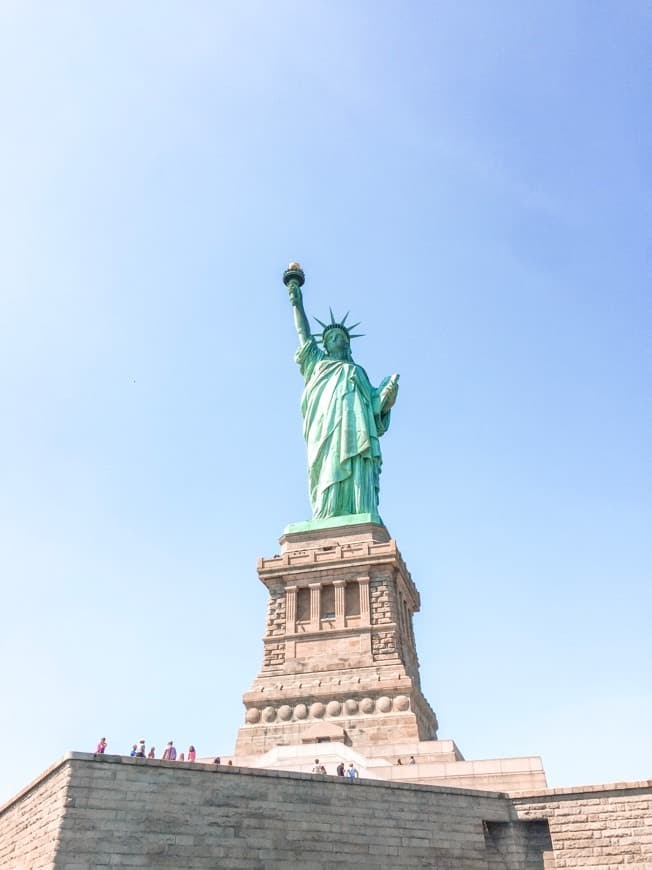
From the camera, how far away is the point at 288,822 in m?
13.3

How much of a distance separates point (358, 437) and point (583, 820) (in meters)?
17.6

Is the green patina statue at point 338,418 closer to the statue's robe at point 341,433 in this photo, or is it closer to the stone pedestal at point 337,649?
the statue's robe at point 341,433

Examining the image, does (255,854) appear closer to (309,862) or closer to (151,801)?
(309,862)

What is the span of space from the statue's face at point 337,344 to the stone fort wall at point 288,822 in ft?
70.4

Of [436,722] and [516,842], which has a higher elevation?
[436,722]

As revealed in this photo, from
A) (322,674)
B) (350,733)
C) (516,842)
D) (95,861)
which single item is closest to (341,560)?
(322,674)

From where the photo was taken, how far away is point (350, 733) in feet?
73.8

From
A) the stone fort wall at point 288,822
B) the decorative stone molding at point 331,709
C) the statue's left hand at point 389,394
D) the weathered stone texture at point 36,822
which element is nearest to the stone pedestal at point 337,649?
the decorative stone molding at point 331,709

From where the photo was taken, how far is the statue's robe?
29234mm

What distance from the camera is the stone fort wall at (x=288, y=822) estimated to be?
40.9 feet

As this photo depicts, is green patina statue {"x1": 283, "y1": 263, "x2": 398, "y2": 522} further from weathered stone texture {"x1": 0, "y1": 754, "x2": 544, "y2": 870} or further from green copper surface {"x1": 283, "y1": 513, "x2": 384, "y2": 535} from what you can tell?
weathered stone texture {"x1": 0, "y1": 754, "x2": 544, "y2": 870}

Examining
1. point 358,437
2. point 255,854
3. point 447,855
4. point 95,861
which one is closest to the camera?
point 95,861

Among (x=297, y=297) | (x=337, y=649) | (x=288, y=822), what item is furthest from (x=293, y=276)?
(x=288, y=822)

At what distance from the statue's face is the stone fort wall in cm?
2147
